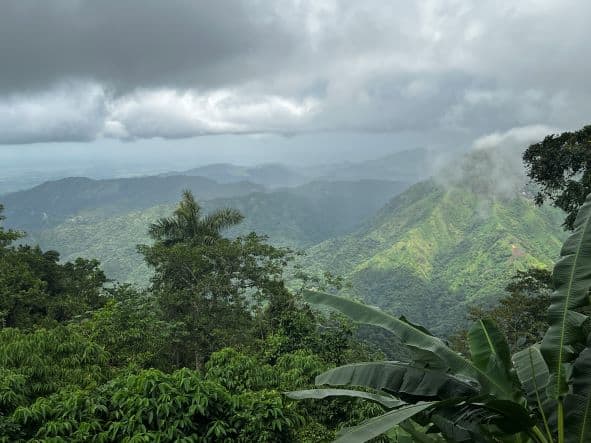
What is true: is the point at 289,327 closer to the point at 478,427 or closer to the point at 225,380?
the point at 225,380

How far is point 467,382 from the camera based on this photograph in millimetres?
4746

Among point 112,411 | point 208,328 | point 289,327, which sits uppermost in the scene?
point 112,411

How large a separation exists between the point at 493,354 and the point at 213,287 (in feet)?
63.0

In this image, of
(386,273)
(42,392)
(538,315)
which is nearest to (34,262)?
(42,392)

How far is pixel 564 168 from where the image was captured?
2059 centimetres

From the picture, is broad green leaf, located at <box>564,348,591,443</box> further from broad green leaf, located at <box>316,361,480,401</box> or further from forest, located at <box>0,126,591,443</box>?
broad green leaf, located at <box>316,361,480,401</box>

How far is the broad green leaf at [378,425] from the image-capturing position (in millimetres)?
3482

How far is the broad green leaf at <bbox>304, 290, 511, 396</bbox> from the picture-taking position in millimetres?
4448

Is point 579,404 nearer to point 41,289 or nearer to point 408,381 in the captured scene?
point 408,381

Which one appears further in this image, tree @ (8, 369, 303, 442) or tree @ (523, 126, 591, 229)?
tree @ (523, 126, 591, 229)

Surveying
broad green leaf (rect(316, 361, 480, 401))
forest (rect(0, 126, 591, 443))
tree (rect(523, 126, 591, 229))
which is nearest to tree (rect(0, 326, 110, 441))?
forest (rect(0, 126, 591, 443))

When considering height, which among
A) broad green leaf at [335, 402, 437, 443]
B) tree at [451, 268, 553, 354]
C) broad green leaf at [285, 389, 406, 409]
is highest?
broad green leaf at [335, 402, 437, 443]

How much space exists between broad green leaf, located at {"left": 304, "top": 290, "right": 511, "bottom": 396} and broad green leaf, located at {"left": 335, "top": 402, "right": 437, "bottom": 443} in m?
0.97

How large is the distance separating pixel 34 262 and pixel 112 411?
27.2 meters
